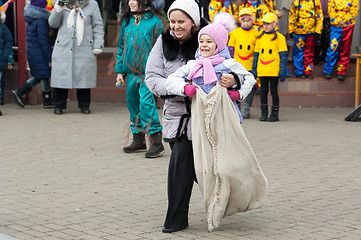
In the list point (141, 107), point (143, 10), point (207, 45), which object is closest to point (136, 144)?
point (141, 107)

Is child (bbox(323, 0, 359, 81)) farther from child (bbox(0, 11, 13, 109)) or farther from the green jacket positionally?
the green jacket

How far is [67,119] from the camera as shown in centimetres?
1231

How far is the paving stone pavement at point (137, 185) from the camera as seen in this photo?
5.68 meters

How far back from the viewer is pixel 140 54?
883cm

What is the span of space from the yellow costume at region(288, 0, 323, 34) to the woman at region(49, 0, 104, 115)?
141 inches

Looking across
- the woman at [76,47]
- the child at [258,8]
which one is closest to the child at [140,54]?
the woman at [76,47]

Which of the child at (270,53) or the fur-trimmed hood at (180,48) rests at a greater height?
the fur-trimmed hood at (180,48)

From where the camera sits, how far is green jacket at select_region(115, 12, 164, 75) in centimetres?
878

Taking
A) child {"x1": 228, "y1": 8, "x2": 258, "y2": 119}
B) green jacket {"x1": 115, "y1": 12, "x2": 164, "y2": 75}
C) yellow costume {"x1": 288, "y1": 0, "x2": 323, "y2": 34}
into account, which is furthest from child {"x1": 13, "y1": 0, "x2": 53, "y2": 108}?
green jacket {"x1": 115, "y1": 12, "x2": 164, "y2": 75}

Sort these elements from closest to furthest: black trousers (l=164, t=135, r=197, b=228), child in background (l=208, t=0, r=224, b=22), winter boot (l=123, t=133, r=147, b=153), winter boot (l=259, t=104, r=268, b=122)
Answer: black trousers (l=164, t=135, r=197, b=228)
winter boot (l=123, t=133, r=147, b=153)
winter boot (l=259, t=104, r=268, b=122)
child in background (l=208, t=0, r=224, b=22)

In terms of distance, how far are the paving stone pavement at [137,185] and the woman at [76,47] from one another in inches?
41.8

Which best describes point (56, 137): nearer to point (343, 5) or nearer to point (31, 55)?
point (31, 55)

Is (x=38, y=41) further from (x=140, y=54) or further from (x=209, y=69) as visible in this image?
(x=209, y=69)

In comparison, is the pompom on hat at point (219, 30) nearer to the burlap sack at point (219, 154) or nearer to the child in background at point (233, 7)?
the burlap sack at point (219, 154)
